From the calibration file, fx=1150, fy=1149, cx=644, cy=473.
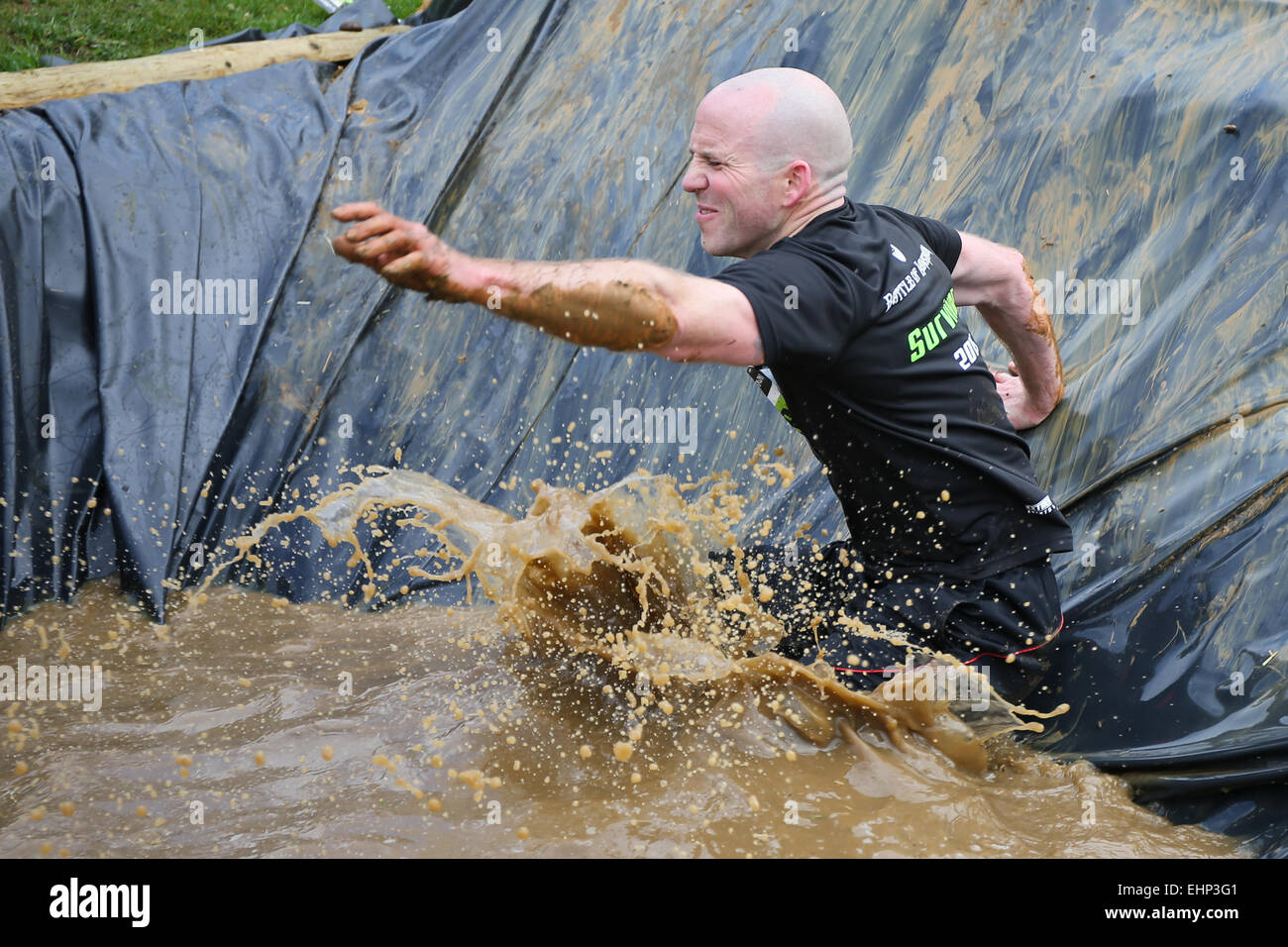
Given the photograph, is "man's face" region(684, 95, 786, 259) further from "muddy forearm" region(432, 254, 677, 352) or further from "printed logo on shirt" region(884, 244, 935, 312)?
"muddy forearm" region(432, 254, 677, 352)

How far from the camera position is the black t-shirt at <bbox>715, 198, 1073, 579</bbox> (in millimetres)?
2270

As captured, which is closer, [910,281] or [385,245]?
[385,245]

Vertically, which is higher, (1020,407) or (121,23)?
(121,23)

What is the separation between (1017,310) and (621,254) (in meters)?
1.46

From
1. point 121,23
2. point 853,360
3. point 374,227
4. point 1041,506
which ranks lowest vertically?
point 1041,506

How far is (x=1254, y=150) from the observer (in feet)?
10.6

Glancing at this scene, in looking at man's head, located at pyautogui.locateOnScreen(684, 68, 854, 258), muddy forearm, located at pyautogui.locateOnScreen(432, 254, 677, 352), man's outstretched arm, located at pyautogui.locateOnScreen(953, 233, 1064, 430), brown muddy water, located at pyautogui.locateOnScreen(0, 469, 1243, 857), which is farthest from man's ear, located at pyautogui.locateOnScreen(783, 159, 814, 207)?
brown muddy water, located at pyautogui.locateOnScreen(0, 469, 1243, 857)

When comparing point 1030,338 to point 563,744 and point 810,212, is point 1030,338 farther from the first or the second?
point 563,744

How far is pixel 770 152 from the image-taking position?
2488 mm

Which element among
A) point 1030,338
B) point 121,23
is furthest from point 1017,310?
point 121,23

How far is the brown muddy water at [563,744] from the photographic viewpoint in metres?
2.27

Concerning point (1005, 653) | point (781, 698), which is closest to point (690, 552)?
point (781, 698)

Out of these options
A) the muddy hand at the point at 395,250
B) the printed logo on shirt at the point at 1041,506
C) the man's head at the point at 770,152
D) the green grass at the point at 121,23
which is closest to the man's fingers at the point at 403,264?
the muddy hand at the point at 395,250

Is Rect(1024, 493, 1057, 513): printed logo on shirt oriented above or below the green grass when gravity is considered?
below
